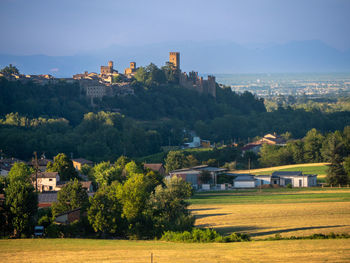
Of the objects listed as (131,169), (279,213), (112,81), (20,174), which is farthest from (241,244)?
(112,81)

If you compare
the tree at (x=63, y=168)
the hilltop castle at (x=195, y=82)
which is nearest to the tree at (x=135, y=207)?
the tree at (x=63, y=168)

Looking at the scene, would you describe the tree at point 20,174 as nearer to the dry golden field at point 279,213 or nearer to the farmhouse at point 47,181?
the farmhouse at point 47,181

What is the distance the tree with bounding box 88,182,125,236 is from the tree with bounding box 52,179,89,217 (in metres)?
1.14

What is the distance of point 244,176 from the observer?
49.4 meters

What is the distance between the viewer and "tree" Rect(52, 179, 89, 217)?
95.5ft

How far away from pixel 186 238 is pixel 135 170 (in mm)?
17463

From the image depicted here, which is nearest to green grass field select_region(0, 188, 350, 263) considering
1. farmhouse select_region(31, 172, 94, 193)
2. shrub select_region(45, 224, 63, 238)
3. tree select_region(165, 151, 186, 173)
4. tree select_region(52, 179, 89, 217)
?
shrub select_region(45, 224, 63, 238)

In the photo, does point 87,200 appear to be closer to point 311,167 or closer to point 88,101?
point 311,167

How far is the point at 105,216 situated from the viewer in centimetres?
2716

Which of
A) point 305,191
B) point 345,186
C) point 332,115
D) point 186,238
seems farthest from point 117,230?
point 332,115

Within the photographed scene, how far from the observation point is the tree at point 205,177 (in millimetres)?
48781

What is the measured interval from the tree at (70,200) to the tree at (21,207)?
5.79 ft

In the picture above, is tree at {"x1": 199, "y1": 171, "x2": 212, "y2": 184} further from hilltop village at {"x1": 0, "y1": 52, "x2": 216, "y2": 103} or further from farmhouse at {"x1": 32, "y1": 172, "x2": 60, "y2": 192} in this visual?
hilltop village at {"x1": 0, "y1": 52, "x2": 216, "y2": 103}

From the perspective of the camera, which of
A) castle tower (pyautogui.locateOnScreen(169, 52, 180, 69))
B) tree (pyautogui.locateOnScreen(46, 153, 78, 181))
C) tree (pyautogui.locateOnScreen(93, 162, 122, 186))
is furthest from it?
castle tower (pyautogui.locateOnScreen(169, 52, 180, 69))
